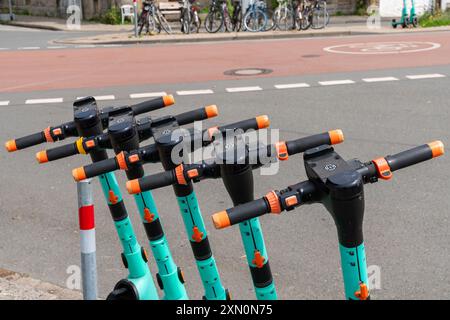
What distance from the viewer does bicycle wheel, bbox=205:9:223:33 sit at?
71.0 ft

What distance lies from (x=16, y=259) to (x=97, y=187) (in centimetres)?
180

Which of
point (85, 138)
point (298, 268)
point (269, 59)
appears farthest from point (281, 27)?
point (85, 138)

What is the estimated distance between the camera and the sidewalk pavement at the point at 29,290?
398 centimetres

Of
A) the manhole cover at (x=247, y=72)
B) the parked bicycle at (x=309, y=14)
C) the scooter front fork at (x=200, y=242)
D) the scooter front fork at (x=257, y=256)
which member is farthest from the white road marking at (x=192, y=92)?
the parked bicycle at (x=309, y=14)

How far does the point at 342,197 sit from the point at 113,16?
87.1 ft

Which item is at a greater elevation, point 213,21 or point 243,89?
point 213,21

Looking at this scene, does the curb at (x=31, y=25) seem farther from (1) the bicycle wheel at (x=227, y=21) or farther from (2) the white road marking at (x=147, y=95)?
(2) the white road marking at (x=147, y=95)

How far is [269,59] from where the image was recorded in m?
14.9

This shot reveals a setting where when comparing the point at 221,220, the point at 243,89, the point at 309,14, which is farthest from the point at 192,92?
the point at 309,14

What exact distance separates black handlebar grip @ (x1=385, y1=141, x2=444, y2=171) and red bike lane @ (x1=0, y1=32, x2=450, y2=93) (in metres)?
10.3

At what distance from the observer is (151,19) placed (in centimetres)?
2123

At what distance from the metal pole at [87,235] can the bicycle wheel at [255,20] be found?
1883 centimetres

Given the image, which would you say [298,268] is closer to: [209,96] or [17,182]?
[17,182]

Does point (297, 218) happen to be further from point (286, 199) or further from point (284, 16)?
point (284, 16)
